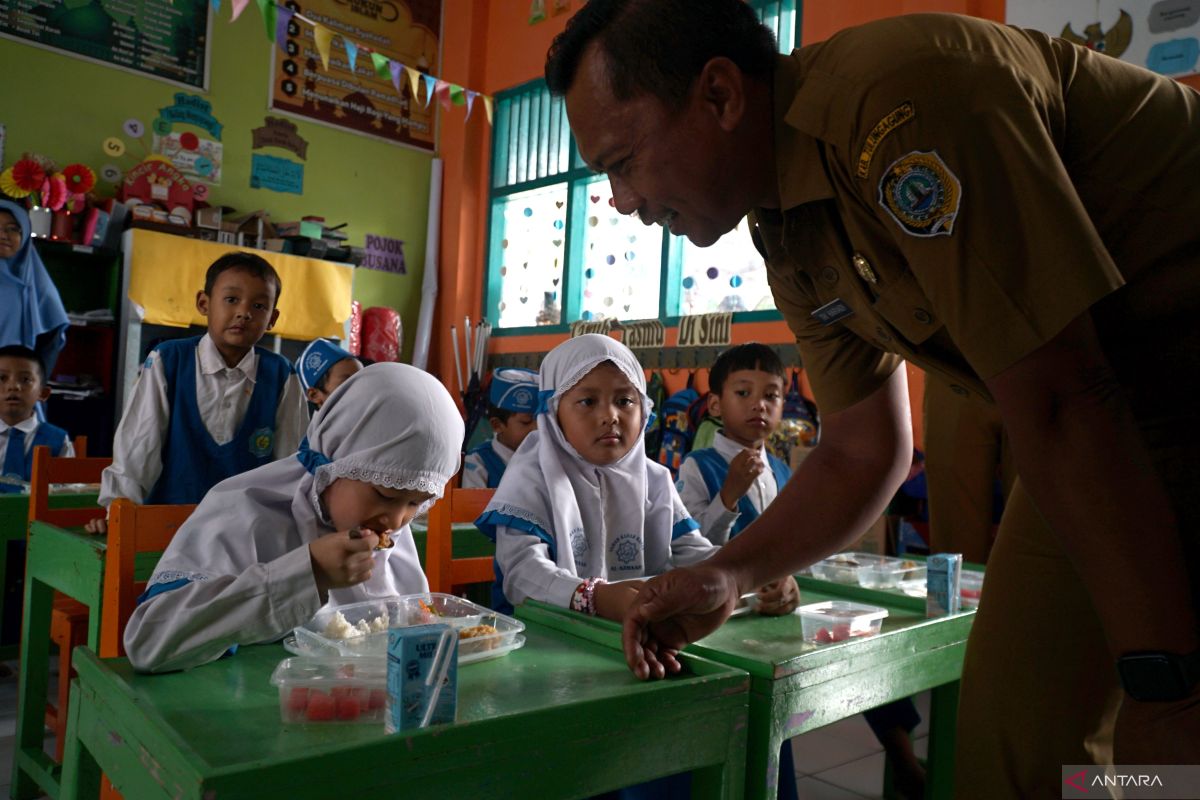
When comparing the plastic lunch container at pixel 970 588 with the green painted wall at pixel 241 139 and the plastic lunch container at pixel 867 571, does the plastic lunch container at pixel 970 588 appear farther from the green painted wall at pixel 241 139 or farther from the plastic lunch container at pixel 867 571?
the green painted wall at pixel 241 139

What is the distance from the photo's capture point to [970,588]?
77.9 inches

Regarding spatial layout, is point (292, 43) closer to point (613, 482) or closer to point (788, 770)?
point (613, 482)

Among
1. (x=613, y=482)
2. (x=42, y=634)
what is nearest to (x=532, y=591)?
(x=613, y=482)

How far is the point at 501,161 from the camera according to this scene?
25.6ft

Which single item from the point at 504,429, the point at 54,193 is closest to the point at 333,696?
the point at 504,429

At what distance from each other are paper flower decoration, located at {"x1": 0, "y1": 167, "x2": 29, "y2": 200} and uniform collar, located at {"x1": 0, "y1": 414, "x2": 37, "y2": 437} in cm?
225

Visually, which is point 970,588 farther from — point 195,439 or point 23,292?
point 23,292

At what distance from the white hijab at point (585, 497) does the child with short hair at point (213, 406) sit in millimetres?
1223

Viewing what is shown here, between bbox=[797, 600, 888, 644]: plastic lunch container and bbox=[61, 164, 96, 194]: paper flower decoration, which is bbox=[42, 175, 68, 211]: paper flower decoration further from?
bbox=[797, 600, 888, 644]: plastic lunch container

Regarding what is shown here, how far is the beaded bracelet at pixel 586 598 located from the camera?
165cm

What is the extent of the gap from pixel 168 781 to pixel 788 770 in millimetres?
1310

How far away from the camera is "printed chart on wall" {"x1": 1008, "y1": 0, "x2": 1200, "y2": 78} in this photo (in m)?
3.91

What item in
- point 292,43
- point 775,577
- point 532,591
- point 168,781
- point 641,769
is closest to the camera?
point 168,781

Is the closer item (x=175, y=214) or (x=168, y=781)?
(x=168, y=781)
